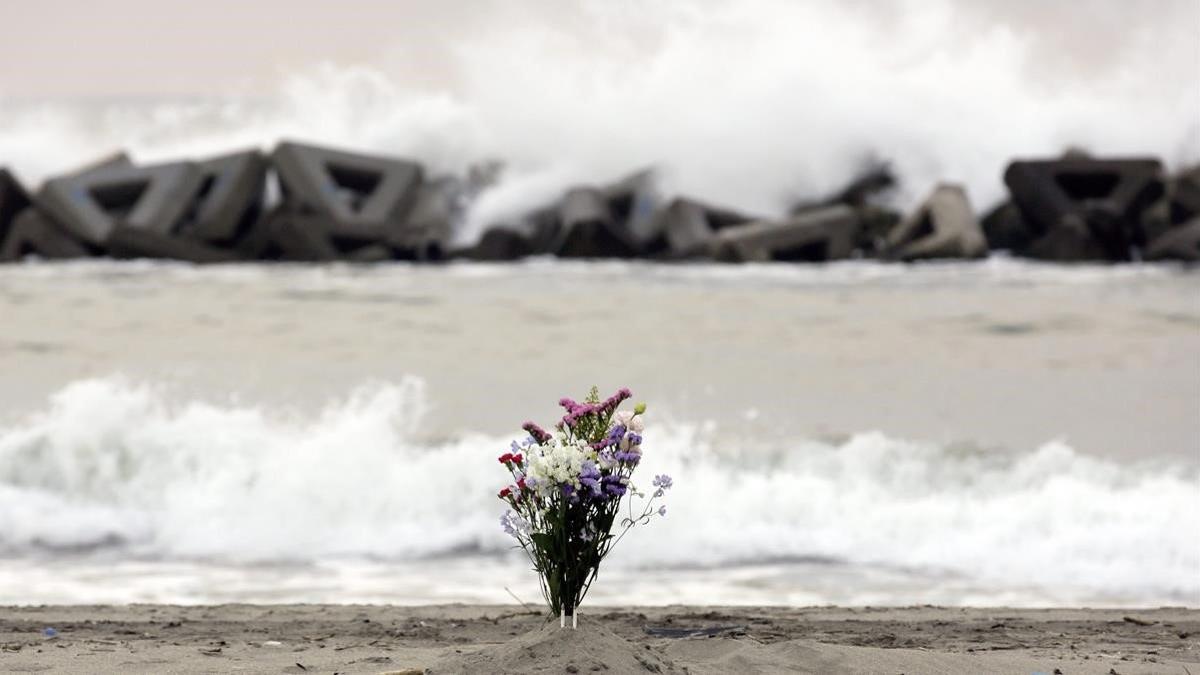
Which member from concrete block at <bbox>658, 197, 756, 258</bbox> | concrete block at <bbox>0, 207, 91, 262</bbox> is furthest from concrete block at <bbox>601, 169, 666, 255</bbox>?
concrete block at <bbox>0, 207, 91, 262</bbox>

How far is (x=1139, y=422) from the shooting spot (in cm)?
1408

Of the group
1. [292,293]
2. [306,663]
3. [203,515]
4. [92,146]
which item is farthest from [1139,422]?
[92,146]

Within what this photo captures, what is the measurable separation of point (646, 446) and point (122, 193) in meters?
19.0

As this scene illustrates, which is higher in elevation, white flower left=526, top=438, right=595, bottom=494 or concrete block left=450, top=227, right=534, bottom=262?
concrete block left=450, top=227, right=534, bottom=262

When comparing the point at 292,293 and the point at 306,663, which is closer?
the point at 306,663

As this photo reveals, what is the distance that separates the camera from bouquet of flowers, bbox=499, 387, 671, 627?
551cm

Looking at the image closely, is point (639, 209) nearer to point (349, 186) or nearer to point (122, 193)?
point (349, 186)

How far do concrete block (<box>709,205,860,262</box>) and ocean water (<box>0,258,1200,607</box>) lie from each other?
358 cm

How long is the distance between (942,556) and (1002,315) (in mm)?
11200

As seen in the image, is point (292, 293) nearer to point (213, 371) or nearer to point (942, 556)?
point (213, 371)

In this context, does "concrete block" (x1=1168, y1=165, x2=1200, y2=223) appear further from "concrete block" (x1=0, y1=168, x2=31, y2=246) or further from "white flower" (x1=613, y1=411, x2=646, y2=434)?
"white flower" (x1=613, y1=411, x2=646, y2=434)

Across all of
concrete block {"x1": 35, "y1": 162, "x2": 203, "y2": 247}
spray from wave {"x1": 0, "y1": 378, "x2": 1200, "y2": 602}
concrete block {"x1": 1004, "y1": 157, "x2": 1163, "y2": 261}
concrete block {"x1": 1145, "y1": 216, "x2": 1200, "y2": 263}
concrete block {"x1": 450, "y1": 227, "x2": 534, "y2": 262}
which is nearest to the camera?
spray from wave {"x1": 0, "y1": 378, "x2": 1200, "y2": 602}

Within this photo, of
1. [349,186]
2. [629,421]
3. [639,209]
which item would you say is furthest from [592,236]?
[629,421]

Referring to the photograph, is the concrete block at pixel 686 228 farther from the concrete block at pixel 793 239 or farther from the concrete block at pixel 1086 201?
the concrete block at pixel 1086 201
